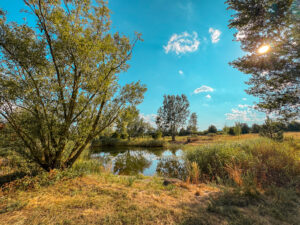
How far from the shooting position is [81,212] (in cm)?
235

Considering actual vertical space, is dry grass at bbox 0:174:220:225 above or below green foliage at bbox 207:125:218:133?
below

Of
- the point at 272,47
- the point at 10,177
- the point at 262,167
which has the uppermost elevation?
the point at 272,47

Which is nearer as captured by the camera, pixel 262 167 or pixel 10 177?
pixel 10 177

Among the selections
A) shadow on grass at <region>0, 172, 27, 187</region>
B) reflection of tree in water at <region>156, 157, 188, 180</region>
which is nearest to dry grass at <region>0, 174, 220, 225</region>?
shadow on grass at <region>0, 172, 27, 187</region>

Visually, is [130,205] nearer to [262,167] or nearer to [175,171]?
[262,167]

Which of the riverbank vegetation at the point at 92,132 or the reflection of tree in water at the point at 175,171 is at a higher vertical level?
the riverbank vegetation at the point at 92,132

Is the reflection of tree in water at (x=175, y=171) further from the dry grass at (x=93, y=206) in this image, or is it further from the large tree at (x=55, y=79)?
the large tree at (x=55, y=79)

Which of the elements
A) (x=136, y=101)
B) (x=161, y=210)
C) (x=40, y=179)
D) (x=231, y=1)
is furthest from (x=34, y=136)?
(x=231, y=1)

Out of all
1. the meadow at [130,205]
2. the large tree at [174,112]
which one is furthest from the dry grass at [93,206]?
the large tree at [174,112]

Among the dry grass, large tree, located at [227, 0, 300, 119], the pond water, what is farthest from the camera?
the pond water

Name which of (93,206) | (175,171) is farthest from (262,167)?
(93,206)

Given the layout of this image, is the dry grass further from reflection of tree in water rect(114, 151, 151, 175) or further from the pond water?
reflection of tree in water rect(114, 151, 151, 175)

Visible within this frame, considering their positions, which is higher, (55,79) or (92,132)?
(55,79)

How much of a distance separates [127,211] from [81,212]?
2.90ft
